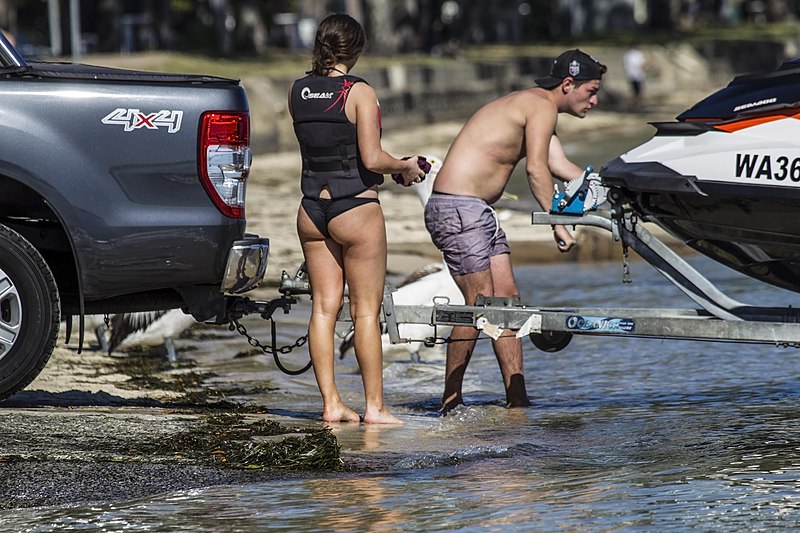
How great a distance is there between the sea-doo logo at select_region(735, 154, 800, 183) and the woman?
1.47 m

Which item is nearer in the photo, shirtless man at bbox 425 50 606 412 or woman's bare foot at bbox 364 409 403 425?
woman's bare foot at bbox 364 409 403 425

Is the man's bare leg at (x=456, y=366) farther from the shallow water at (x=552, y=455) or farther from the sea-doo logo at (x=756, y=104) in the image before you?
the sea-doo logo at (x=756, y=104)

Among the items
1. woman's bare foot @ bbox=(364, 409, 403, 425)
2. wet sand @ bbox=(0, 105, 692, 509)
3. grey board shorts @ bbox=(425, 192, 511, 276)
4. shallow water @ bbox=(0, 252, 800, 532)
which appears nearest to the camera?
shallow water @ bbox=(0, 252, 800, 532)

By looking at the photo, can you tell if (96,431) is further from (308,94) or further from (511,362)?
(511,362)

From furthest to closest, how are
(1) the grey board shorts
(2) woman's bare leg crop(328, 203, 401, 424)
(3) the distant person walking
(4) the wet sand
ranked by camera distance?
(3) the distant person walking → (1) the grey board shorts → (2) woman's bare leg crop(328, 203, 401, 424) → (4) the wet sand

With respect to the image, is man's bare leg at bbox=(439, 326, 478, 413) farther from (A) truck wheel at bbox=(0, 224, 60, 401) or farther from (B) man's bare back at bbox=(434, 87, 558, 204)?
(A) truck wheel at bbox=(0, 224, 60, 401)

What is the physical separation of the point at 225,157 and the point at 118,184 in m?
0.48

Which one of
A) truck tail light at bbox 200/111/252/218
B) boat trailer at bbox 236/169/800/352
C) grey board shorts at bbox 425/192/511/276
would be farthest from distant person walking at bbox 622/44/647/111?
truck tail light at bbox 200/111/252/218

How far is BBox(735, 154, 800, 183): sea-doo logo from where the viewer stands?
613cm

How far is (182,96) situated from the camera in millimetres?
6266

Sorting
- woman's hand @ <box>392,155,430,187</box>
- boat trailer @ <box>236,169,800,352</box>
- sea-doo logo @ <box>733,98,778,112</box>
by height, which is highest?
sea-doo logo @ <box>733,98,778,112</box>

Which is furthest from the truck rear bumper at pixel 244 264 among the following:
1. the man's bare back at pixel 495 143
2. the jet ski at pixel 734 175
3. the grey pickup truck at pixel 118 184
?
the jet ski at pixel 734 175

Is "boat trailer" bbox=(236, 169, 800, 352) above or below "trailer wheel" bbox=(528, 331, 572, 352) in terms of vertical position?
above

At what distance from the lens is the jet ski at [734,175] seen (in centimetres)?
618
